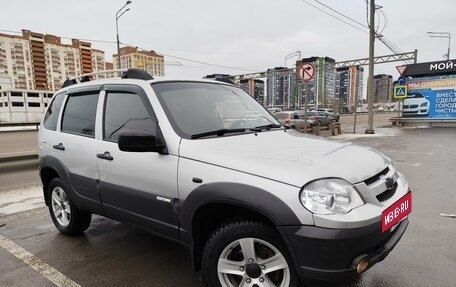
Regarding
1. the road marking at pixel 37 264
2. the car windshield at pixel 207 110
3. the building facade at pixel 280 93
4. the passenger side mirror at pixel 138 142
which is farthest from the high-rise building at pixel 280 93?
the passenger side mirror at pixel 138 142

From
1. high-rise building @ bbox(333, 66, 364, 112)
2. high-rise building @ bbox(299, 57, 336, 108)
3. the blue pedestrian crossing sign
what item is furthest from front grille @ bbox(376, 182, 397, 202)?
high-rise building @ bbox(333, 66, 364, 112)

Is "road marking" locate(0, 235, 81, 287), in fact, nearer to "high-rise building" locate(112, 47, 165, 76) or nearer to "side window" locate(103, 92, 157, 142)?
"side window" locate(103, 92, 157, 142)

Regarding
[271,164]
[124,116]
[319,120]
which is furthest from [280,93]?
[271,164]

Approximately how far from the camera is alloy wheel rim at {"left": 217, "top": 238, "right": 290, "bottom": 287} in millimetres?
2476

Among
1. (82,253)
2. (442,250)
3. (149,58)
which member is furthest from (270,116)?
(149,58)

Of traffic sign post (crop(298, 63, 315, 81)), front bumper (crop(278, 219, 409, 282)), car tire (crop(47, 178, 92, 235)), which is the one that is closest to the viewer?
front bumper (crop(278, 219, 409, 282))

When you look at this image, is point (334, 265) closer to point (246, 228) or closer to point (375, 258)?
point (375, 258)

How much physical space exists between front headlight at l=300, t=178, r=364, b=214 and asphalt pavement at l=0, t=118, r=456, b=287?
1207mm

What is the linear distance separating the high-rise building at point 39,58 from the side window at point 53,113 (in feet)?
170

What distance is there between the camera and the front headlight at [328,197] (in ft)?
7.47

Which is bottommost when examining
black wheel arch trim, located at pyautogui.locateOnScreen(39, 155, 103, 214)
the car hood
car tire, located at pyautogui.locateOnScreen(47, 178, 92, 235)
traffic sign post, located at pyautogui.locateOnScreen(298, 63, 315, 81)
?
car tire, located at pyautogui.locateOnScreen(47, 178, 92, 235)

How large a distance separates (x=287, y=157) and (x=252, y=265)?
83 centimetres

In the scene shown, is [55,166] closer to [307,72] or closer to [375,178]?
[375,178]

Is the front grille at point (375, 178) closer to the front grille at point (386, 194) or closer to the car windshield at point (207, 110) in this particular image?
the front grille at point (386, 194)
